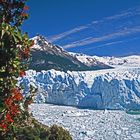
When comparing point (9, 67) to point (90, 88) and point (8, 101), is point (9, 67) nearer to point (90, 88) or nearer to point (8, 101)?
point (8, 101)

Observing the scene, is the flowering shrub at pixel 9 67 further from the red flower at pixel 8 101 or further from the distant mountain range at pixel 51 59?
the distant mountain range at pixel 51 59

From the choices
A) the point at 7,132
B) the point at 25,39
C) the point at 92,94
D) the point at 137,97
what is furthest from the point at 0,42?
the point at 92,94

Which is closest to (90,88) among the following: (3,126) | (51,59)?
(51,59)

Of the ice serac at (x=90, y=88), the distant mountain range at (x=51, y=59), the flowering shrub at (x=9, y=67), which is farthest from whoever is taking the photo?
the distant mountain range at (x=51, y=59)

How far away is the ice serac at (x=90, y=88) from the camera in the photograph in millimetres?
60656

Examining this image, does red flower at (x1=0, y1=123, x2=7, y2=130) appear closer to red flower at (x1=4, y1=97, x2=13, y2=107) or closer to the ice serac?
red flower at (x1=4, y1=97, x2=13, y2=107)

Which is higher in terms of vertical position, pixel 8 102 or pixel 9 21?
pixel 9 21

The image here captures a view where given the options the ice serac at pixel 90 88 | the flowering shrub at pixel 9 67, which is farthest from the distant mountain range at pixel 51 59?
the flowering shrub at pixel 9 67

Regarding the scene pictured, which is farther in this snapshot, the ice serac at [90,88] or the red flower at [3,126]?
the ice serac at [90,88]

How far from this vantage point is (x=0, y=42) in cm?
500

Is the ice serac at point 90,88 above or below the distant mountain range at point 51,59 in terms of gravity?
below

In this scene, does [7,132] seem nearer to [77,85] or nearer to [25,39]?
[25,39]

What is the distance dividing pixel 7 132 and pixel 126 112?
57.3 meters

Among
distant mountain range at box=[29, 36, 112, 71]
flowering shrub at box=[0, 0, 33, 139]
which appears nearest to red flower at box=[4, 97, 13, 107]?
flowering shrub at box=[0, 0, 33, 139]
